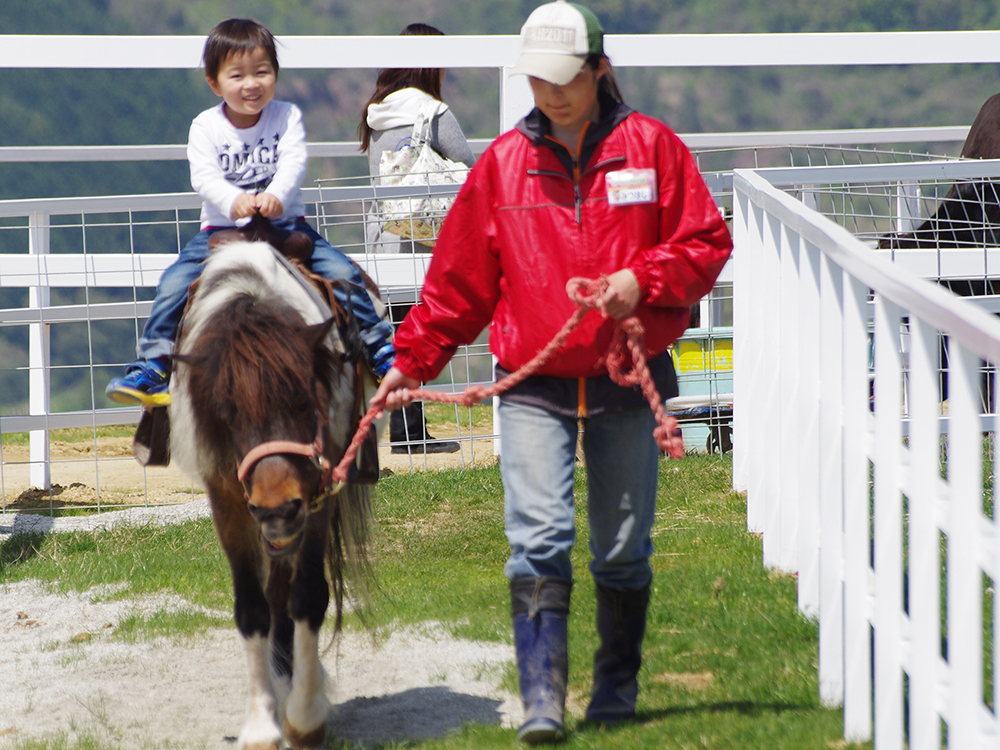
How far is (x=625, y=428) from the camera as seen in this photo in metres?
3.11

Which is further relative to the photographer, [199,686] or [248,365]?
[199,686]

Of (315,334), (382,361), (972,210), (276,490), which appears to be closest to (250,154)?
(382,361)

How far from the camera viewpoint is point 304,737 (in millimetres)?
3510

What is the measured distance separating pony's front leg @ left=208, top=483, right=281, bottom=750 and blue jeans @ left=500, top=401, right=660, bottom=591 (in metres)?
0.89

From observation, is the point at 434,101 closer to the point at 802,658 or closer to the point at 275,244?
the point at 275,244

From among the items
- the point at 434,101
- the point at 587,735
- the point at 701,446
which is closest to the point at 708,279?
the point at 587,735

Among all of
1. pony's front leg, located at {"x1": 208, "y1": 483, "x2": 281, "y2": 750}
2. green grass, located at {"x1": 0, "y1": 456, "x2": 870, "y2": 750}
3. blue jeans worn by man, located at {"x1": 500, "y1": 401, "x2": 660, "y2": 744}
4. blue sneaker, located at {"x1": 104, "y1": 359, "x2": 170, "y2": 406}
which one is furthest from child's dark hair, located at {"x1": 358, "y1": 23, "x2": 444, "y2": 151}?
blue jeans worn by man, located at {"x1": 500, "y1": 401, "x2": 660, "y2": 744}

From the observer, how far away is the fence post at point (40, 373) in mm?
7508

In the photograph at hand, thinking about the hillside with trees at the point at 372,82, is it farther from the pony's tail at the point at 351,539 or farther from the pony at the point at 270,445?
the pony at the point at 270,445

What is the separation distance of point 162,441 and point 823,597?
2140 mm

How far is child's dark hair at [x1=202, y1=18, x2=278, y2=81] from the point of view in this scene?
402cm

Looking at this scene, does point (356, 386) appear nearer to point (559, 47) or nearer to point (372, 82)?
point (559, 47)

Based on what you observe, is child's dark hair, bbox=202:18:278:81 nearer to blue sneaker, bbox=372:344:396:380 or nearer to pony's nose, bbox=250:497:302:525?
blue sneaker, bbox=372:344:396:380

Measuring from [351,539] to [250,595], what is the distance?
2.26 feet
